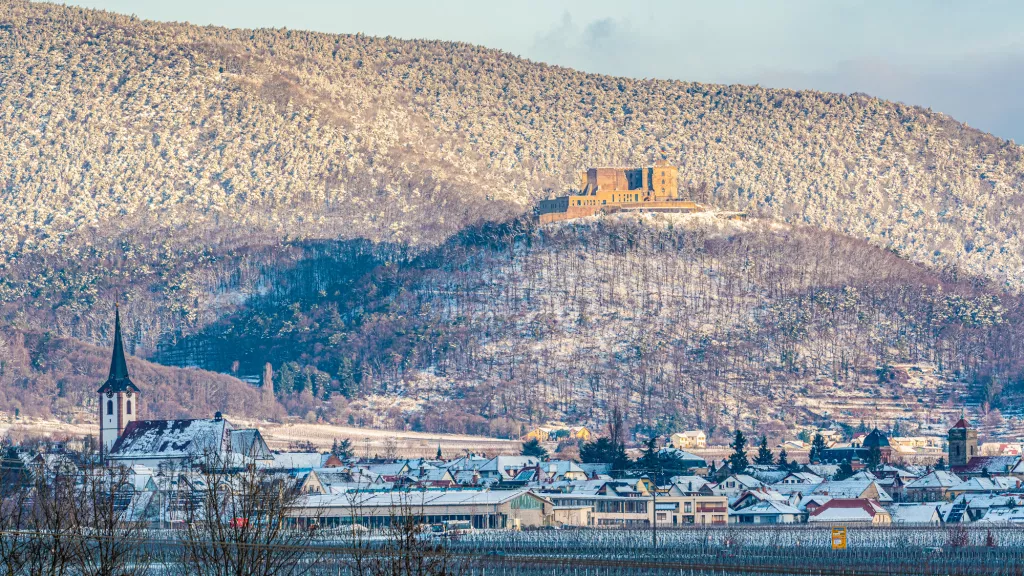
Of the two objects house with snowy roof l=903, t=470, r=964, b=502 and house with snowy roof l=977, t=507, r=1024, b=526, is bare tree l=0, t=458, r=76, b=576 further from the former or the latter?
house with snowy roof l=903, t=470, r=964, b=502

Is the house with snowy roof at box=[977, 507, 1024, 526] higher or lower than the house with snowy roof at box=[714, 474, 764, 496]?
lower

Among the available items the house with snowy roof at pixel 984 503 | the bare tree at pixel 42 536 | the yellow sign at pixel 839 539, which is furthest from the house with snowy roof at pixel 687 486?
the bare tree at pixel 42 536

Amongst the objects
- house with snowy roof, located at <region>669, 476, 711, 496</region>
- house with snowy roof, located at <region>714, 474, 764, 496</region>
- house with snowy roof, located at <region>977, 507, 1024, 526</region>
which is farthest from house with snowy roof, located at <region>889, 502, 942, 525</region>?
house with snowy roof, located at <region>669, 476, 711, 496</region>

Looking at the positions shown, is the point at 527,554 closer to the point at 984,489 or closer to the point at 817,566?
the point at 817,566

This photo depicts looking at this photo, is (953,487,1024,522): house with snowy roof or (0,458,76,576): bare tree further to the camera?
(953,487,1024,522): house with snowy roof

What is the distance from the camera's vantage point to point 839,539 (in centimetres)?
14825

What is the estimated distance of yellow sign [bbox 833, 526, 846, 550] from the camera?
14075 cm

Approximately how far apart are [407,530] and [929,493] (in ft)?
414

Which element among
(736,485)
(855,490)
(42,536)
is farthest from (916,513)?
(42,536)

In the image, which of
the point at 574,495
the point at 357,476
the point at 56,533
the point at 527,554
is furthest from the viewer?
the point at 357,476

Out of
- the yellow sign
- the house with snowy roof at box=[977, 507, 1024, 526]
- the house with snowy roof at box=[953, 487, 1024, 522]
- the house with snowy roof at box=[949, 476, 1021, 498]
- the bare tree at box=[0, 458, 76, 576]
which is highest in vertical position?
the bare tree at box=[0, 458, 76, 576]

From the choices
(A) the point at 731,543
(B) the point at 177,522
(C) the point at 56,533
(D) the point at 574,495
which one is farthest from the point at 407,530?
(D) the point at 574,495

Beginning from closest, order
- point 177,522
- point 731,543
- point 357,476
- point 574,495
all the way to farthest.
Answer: point 731,543 → point 177,522 → point 574,495 → point 357,476

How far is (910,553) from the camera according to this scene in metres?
135
